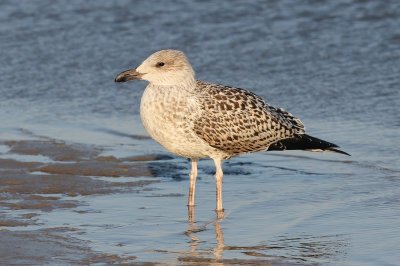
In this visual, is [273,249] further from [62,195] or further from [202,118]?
[62,195]

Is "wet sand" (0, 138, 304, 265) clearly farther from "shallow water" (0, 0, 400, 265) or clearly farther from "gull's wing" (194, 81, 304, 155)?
"gull's wing" (194, 81, 304, 155)

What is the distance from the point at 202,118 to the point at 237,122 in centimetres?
39

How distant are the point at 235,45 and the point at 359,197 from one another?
6.55 meters

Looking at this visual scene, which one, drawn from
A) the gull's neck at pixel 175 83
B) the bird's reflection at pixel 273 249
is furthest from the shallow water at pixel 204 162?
the gull's neck at pixel 175 83

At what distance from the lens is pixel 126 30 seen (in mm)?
16562

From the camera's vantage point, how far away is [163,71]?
31.1ft

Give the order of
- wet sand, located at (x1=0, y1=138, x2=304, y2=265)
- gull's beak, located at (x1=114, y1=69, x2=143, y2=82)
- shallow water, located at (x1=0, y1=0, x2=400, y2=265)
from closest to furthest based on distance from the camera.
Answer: wet sand, located at (x1=0, y1=138, x2=304, y2=265) → shallow water, located at (x1=0, y1=0, x2=400, y2=265) → gull's beak, located at (x1=114, y1=69, x2=143, y2=82)

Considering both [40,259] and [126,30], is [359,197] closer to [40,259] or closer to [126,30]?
[40,259]

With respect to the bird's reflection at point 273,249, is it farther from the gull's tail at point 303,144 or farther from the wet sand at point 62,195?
the gull's tail at point 303,144

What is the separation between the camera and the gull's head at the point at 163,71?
945cm

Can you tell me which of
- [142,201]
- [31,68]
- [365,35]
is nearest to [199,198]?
[142,201]

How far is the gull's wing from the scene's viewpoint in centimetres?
944

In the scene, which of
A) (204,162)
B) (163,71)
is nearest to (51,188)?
(163,71)

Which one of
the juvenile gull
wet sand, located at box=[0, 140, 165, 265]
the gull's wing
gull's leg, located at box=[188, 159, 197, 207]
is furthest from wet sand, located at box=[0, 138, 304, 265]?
the gull's wing
